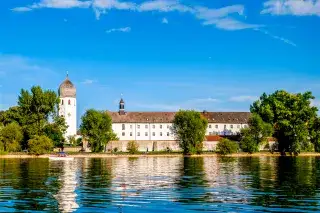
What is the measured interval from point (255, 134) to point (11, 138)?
50.4 metres

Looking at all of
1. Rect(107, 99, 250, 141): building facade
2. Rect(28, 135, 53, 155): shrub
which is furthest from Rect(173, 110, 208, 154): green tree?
Rect(28, 135, 53, 155): shrub

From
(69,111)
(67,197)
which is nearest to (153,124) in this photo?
(69,111)

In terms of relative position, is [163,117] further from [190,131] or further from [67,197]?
[67,197]

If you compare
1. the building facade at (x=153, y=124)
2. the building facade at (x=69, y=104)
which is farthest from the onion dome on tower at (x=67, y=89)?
the building facade at (x=153, y=124)

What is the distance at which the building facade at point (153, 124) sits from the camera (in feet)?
445

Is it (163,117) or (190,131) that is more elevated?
(163,117)

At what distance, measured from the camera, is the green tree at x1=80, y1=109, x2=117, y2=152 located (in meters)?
108

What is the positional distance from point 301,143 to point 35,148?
54.9 metres

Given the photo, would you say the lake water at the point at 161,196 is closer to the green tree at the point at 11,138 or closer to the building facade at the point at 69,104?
the green tree at the point at 11,138

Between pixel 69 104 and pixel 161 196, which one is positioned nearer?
pixel 161 196

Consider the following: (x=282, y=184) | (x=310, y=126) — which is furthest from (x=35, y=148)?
(x=282, y=184)

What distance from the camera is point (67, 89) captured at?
14138cm

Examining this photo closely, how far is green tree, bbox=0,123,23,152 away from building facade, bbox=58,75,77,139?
38.7m

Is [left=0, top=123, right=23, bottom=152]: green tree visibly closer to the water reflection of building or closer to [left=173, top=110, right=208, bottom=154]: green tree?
[left=173, top=110, right=208, bottom=154]: green tree
